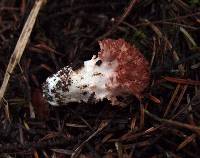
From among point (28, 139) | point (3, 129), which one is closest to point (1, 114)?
point (3, 129)

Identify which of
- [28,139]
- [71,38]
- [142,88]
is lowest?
[28,139]

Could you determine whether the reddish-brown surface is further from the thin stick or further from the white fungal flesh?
the thin stick

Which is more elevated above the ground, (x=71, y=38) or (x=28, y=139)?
(x=71, y=38)

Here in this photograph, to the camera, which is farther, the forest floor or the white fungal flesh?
the white fungal flesh

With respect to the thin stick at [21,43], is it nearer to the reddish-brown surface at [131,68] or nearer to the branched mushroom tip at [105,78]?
the branched mushroom tip at [105,78]

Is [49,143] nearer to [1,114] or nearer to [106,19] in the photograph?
[1,114]

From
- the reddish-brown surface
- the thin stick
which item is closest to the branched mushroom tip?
the reddish-brown surface

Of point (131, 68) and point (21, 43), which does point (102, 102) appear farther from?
point (21, 43)
